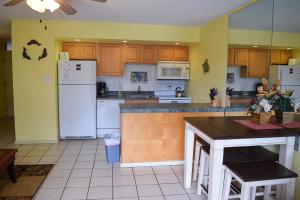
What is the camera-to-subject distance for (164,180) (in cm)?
311

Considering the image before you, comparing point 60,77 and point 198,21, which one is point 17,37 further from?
point 198,21

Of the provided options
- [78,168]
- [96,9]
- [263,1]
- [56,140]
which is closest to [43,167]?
[78,168]

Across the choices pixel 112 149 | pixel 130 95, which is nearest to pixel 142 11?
pixel 112 149

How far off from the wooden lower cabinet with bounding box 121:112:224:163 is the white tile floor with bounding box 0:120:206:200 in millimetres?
174

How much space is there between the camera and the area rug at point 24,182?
2.68 m

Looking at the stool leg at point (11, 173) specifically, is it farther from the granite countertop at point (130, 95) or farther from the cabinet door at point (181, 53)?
the cabinet door at point (181, 53)

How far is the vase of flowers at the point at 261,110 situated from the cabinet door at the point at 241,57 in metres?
1.13

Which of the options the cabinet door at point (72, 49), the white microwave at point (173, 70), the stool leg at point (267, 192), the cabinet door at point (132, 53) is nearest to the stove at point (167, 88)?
the white microwave at point (173, 70)

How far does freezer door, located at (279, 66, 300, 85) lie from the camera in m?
2.51

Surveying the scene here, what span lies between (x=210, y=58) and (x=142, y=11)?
1.47 meters

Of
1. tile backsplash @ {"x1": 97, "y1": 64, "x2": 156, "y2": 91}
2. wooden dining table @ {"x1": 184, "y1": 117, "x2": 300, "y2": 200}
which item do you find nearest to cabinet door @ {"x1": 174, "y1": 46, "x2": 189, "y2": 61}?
tile backsplash @ {"x1": 97, "y1": 64, "x2": 156, "y2": 91}

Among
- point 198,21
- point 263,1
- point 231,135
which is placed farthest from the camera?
point 198,21

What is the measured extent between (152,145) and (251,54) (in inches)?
73.2

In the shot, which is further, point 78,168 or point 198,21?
point 198,21
